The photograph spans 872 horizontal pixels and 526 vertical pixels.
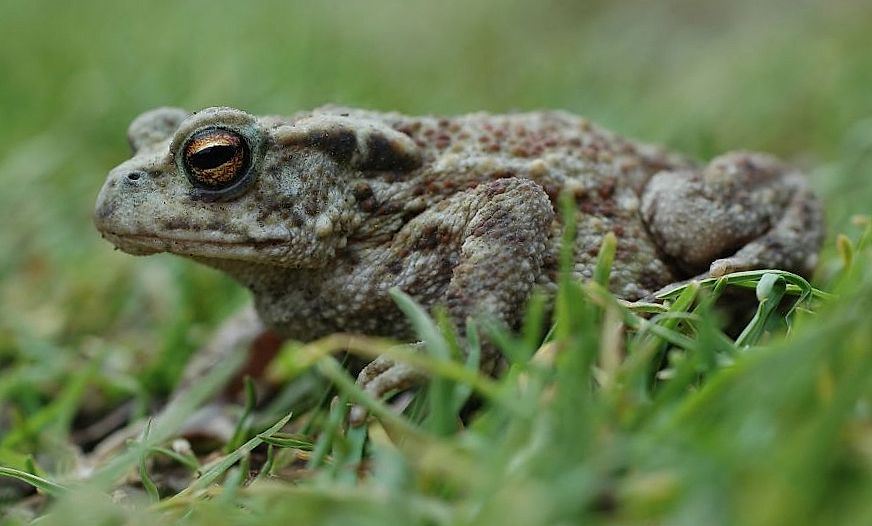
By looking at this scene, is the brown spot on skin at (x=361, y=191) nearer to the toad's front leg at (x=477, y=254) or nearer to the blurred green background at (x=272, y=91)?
the toad's front leg at (x=477, y=254)

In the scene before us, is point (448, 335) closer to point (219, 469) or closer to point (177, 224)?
point (219, 469)

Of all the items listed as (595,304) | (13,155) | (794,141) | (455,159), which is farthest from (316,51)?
(595,304)

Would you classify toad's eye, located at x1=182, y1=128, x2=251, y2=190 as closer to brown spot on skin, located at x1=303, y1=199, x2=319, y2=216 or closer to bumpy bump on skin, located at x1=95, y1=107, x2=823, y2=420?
bumpy bump on skin, located at x1=95, y1=107, x2=823, y2=420

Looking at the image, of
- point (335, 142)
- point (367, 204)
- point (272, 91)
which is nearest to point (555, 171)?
point (367, 204)

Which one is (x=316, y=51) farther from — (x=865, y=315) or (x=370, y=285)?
(x=865, y=315)

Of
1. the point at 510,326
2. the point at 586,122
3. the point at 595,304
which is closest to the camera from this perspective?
the point at 595,304

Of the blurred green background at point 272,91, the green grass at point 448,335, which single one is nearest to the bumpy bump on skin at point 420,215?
the green grass at point 448,335

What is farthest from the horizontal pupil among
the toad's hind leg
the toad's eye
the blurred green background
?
the toad's hind leg
